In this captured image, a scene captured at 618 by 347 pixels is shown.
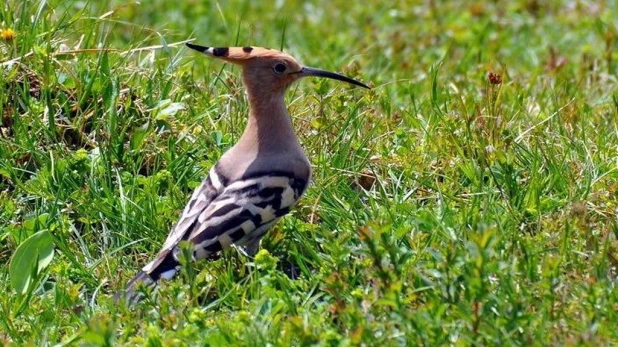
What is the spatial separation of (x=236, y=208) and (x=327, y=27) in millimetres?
4654

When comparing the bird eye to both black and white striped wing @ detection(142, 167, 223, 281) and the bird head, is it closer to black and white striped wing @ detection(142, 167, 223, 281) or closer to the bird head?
the bird head

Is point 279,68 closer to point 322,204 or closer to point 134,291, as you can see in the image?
point 322,204

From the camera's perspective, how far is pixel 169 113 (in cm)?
548


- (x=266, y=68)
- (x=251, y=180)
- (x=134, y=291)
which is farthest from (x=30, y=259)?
(x=266, y=68)

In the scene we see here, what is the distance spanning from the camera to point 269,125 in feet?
16.5

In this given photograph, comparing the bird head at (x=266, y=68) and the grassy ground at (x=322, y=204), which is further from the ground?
the bird head at (x=266, y=68)

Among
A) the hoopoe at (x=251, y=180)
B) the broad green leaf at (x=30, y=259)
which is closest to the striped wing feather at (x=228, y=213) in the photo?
the hoopoe at (x=251, y=180)

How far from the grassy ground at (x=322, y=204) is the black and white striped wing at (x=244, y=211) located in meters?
0.09

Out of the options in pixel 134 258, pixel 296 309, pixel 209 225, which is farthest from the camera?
pixel 134 258

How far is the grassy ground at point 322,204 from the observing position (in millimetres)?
3939

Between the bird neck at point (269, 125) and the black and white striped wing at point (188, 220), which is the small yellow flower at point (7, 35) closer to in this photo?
the bird neck at point (269, 125)

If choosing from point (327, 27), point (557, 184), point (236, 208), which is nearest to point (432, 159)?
point (557, 184)

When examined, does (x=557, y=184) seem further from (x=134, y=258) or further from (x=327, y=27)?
(x=327, y=27)

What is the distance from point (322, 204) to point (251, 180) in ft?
1.26
